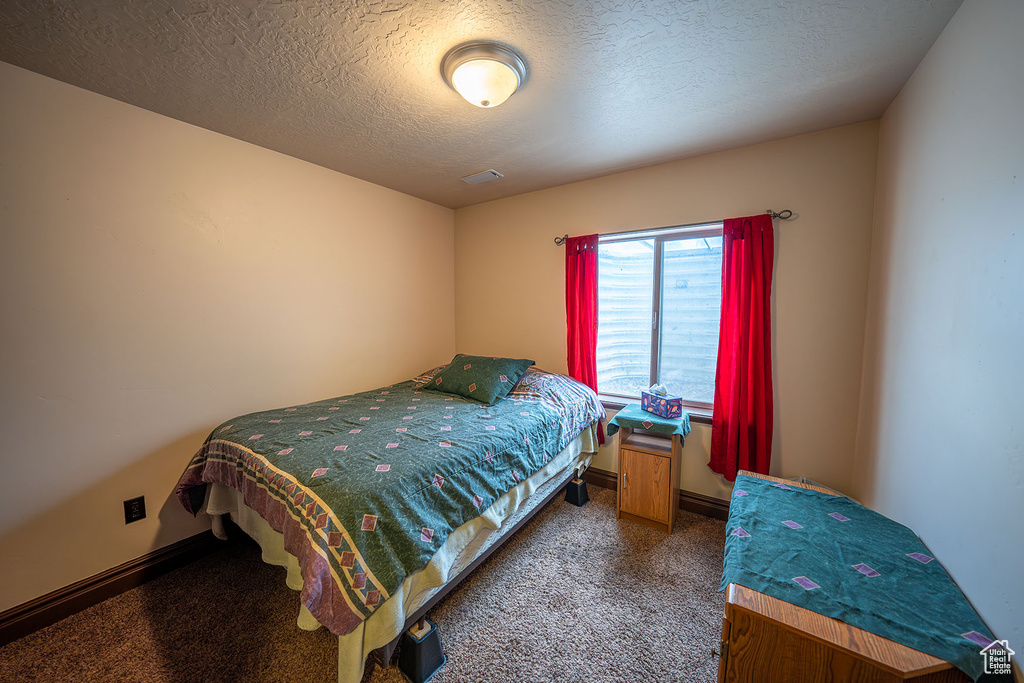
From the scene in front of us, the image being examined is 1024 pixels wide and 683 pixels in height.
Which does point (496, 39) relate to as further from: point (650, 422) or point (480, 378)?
point (650, 422)

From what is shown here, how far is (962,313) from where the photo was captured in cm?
112

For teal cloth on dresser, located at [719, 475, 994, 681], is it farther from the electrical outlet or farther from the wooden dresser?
the electrical outlet

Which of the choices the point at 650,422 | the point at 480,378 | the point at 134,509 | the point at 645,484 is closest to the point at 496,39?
the point at 480,378

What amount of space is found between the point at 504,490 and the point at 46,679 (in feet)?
6.08

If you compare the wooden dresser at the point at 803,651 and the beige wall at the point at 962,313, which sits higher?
the beige wall at the point at 962,313

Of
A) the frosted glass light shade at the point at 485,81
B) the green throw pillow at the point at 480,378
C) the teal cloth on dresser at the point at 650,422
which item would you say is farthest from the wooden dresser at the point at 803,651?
the frosted glass light shade at the point at 485,81

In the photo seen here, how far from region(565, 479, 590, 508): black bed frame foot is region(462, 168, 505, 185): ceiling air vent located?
7.69 ft

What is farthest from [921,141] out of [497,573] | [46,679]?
[46,679]

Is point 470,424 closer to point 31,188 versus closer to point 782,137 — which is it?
point 31,188

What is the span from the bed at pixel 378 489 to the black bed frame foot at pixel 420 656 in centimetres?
9

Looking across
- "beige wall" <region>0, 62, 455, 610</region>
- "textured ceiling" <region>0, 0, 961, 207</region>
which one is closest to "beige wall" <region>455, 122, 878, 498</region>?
"textured ceiling" <region>0, 0, 961, 207</region>

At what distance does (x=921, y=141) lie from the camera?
1423mm

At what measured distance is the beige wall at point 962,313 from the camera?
2.99 feet

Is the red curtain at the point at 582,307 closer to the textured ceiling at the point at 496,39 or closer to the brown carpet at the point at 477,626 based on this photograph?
the textured ceiling at the point at 496,39
